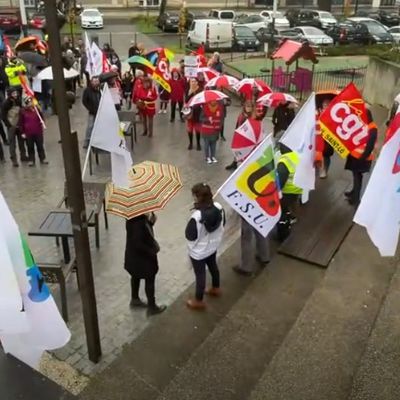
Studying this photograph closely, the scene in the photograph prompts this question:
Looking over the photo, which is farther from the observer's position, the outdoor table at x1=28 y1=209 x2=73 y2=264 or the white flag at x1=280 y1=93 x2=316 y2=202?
the outdoor table at x1=28 y1=209 x2=73 y2=264

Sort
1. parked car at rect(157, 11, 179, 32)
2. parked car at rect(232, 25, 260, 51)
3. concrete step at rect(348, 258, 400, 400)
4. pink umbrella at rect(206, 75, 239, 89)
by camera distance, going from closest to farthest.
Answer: concrete step at rect(348, 258, 400, 400), pink umbrella at rect(206, 75, 239, 89), parked car at rect(232, 25, 260, 51), parked car at rect(157, 11, 179, 32)

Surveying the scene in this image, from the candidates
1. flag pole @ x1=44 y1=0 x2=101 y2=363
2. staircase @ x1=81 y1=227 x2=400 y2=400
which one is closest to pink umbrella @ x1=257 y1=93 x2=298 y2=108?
staircase @ x1=81 y1=227 x2=400 y2=400

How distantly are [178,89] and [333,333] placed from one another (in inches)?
397

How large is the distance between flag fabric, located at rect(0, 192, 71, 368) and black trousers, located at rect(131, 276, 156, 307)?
71.4 inches

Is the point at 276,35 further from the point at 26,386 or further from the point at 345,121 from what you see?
the point at 26,386

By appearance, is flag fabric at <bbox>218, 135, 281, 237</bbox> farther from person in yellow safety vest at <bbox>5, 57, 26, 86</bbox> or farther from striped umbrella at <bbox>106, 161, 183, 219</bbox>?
person in yellow safety vest at <bbox>5, 57, 26, 86</bbox>

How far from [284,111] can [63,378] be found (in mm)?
7198

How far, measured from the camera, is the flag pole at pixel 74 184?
13.6 ft

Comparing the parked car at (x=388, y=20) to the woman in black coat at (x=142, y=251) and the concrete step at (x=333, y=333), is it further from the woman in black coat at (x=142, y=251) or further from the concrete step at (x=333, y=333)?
the woman in black coat at (x=142, y=251)

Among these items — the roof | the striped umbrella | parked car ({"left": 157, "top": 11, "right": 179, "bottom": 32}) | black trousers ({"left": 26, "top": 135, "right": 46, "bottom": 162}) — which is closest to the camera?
the striped umbrella

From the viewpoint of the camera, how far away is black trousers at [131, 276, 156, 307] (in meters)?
6.21

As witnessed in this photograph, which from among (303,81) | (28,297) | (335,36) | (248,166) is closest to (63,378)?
(28,297)

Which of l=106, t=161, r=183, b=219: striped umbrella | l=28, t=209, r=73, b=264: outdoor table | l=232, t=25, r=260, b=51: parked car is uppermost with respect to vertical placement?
l=106, t=161, r=183, b=219: striped umbrella

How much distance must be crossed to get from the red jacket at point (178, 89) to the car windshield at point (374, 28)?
19.3 m
